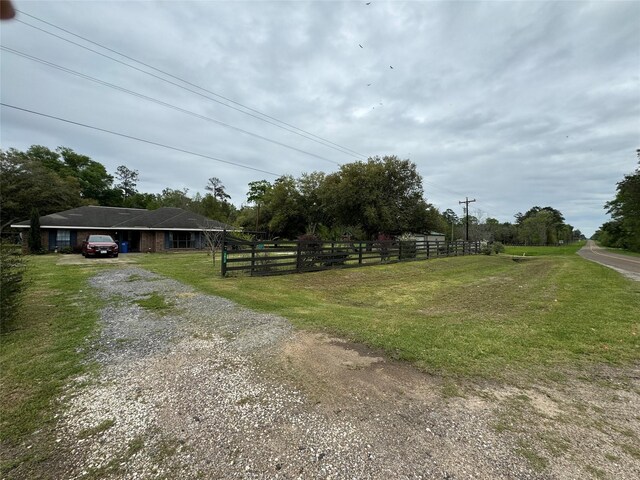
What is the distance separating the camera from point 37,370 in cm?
323

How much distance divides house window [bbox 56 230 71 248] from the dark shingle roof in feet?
2.36

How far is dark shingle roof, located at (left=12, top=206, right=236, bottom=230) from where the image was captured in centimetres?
2242

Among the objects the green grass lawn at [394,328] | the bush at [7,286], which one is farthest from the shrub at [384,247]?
the bush at [7,286]

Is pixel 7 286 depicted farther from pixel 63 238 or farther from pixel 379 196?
pixel 63 238

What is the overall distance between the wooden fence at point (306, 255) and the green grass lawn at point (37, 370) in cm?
464

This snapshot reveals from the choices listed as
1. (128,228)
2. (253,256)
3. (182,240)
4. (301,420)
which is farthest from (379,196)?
(128,228)

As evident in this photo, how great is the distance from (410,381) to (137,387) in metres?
2.90

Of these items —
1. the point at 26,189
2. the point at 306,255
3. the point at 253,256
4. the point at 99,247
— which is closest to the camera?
the point at 253,256

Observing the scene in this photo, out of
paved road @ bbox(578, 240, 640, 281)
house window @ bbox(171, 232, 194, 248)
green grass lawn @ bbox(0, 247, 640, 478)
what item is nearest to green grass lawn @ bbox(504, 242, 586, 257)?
paved road @ bbox(578, 240, 640, 281)

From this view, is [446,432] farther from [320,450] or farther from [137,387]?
[137,387]

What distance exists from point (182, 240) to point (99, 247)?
871 cm

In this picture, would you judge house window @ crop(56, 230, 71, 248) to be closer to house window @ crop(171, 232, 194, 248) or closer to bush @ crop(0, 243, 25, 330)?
house window @ crop(171, 232, 194, 248)

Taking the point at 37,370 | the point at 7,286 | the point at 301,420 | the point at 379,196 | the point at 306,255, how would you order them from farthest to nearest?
1. the point at 379,196
2. the point at 306,255
3. the point at 7,286
4. the point at 37,370
5. the point at 301,420

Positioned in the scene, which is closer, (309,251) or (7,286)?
(7,286)
